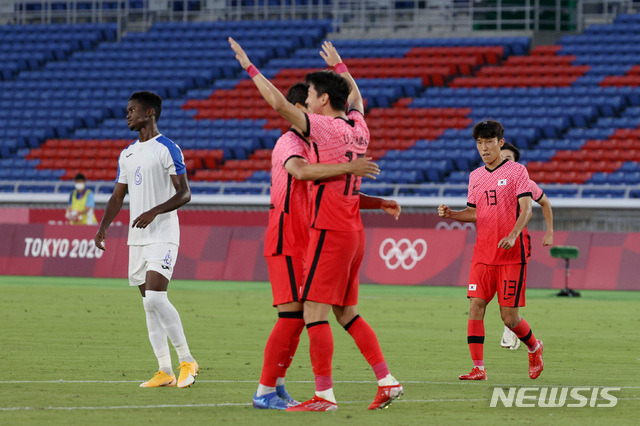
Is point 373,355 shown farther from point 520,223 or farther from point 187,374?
point 520,223

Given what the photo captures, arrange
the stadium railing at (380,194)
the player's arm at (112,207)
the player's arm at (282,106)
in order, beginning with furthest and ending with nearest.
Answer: the stadium railing at (380,194), the player's arm at (112,207), the player's arm at (282,106)

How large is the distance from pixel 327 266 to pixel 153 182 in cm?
230

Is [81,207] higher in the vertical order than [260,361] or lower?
lower

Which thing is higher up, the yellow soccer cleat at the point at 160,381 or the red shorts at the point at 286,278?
the red shorts at the point at 286,278

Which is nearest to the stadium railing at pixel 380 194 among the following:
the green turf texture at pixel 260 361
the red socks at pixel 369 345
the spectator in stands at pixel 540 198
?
the green turf texture at pixel 260 361

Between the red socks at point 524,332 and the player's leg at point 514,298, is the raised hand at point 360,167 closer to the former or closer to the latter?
the player's leg at point 514,298

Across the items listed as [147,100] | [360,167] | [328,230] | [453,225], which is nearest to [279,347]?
[328,230]

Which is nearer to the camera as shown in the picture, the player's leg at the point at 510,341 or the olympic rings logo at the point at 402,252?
the player's leg at the point at 510,341

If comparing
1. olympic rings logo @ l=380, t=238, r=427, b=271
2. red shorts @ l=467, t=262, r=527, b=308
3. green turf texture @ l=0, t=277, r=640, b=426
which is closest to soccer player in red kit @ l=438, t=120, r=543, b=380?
red shorts @ l=467, t=262, r=527, b=308

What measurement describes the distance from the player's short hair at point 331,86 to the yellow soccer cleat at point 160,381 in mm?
2718

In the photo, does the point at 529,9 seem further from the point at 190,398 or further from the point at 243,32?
the point at 190,398

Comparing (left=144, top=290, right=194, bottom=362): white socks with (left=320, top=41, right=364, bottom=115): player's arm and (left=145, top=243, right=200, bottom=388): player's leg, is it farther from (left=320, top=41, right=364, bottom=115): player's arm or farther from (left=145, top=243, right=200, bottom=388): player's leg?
(left=320, top=41, right=364, bottom=115): player's arm

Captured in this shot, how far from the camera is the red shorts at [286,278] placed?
7996 mm

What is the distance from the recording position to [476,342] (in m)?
9.98
